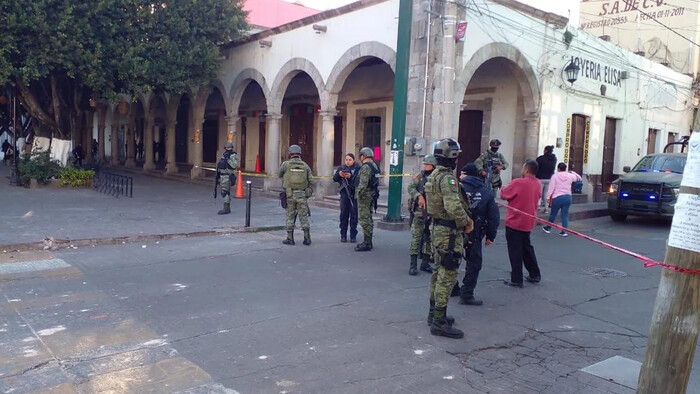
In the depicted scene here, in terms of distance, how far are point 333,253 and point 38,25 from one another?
393 inches

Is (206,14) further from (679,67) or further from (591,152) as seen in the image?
(679,67)

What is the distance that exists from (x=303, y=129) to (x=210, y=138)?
7.62 metres

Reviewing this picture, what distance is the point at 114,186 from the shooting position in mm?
16172

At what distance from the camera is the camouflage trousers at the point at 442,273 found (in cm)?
504

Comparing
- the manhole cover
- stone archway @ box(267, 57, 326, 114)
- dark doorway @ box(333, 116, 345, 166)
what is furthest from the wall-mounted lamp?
the manhole cover

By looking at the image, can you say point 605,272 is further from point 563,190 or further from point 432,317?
point 432,317

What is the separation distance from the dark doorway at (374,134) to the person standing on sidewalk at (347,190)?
847cm

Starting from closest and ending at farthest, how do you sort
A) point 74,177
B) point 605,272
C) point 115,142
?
point 605,272
point 74,177
point 115,142

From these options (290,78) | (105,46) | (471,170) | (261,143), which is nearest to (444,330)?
(471,170)

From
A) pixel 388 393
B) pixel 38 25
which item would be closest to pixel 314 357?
pixel 388 393

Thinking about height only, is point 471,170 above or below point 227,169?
above

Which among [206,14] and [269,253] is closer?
[269,253]

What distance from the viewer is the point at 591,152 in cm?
1759

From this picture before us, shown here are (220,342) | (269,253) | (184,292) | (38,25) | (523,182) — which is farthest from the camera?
(38,25)
